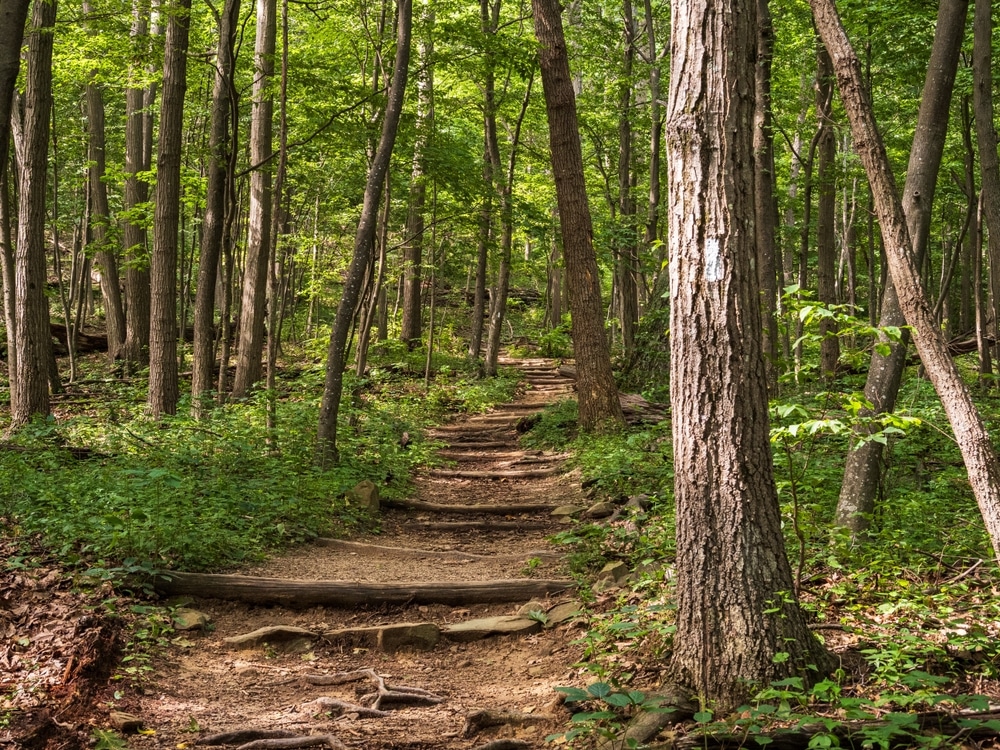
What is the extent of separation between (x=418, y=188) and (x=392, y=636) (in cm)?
1307

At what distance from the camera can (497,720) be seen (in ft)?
13.1

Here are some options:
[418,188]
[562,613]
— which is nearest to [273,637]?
[562,613]

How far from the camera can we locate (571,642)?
15.7ft

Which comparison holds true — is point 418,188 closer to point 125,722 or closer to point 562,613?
point 562,613

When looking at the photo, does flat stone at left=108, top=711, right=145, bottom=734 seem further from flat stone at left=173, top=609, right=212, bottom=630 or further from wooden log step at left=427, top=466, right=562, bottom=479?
wooden log step at left=427, top=466, right=562, bottom=479

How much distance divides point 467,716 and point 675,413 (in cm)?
194

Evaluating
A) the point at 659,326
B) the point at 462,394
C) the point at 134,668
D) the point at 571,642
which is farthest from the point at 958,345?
the point at 134,668

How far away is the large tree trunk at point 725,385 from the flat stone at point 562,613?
5.79 feet

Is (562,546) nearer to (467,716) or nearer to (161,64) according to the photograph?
(467,716)

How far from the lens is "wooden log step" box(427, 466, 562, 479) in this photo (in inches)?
431

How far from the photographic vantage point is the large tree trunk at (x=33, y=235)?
384 inches

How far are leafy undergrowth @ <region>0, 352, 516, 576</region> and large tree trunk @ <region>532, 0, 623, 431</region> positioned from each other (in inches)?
114

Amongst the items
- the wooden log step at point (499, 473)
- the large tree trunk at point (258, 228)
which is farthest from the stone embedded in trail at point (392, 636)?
the large tree trunk at point (258, 228)

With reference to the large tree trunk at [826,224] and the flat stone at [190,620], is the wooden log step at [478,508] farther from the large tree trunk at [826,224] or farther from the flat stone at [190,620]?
the large tree trunk at [826,224]
